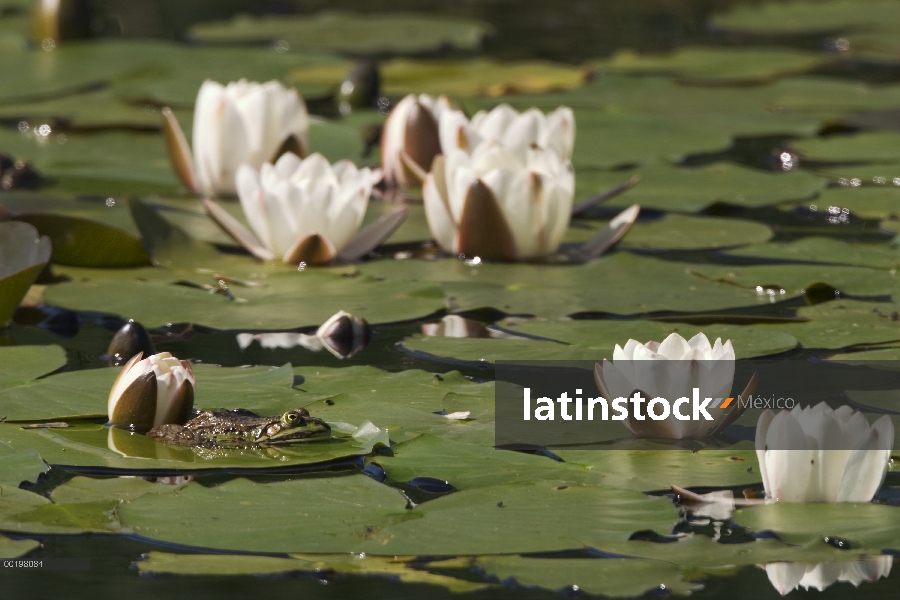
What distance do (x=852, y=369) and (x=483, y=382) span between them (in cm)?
71

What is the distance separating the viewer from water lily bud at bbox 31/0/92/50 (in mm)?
6367

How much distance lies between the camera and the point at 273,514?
1.76 metres

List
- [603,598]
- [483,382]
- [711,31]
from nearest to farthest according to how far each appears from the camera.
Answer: [603,598], [483,382], [711,31]

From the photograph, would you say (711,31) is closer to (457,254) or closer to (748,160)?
(748,160)

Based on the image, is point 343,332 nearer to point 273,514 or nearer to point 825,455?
point 273,514

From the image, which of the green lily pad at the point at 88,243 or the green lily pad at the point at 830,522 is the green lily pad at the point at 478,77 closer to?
the green lily pad at the point at 88,243

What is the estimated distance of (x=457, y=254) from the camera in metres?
A: 3.38

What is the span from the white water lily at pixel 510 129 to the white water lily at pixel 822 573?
2159 millimetres

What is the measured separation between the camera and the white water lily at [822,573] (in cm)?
158

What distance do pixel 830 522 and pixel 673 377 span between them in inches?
15.5

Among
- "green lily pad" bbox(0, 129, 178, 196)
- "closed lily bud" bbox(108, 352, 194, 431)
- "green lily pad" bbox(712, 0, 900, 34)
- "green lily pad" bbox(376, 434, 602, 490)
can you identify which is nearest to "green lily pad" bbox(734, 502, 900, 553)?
"green lily pad" bbox(376, 434, 602, 490)

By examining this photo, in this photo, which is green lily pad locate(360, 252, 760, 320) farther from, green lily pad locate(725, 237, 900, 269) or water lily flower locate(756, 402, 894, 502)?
water lily flower locate(756, 402, 894, 502)

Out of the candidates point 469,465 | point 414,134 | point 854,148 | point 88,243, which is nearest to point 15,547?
point 469,465

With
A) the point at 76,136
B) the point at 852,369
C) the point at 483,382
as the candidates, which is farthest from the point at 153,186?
the point at 852,369
